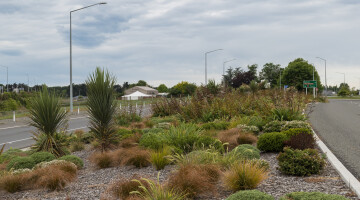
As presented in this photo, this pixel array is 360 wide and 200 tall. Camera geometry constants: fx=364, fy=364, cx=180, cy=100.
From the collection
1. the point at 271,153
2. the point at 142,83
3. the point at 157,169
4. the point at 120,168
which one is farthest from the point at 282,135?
the point at 142,83

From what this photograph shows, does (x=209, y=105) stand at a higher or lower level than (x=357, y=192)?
higher

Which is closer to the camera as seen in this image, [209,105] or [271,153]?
[271,153]

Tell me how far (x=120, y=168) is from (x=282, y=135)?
4.21 metres

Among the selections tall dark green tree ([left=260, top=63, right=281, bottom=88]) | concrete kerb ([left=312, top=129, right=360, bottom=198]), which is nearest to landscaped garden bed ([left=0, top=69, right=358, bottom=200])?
concrete kerb ([left=312, top=129, right=360, bottom=198])

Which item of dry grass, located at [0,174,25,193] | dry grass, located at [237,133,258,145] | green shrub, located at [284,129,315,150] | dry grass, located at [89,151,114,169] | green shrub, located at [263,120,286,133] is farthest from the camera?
green shrub, located at [263,120,286,133]

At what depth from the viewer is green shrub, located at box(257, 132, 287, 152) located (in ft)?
30.6

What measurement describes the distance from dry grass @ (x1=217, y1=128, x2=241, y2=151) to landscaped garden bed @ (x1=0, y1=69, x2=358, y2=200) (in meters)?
0.03

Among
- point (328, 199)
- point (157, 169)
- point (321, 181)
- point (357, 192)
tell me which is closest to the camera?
point (328, 199)

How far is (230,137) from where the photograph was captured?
10203mm

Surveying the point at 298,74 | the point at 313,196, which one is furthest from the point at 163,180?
the point at 298,74

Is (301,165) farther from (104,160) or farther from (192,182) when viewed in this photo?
(104,160)

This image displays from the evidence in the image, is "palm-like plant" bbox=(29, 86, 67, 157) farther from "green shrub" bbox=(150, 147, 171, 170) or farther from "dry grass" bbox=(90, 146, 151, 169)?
"green shrub" bbox=(150, 147, 171, 170)

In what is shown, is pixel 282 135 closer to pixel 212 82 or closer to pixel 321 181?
pixel 321 181

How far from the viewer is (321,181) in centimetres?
652
